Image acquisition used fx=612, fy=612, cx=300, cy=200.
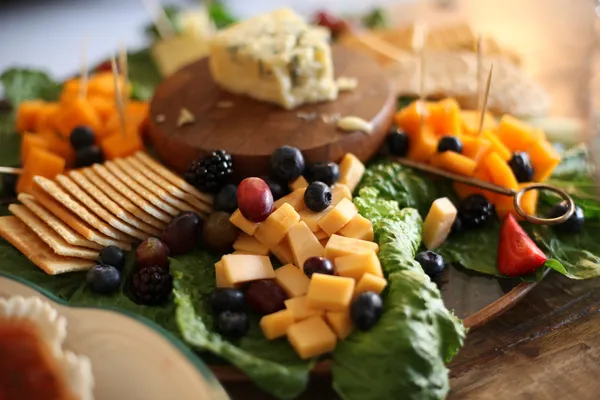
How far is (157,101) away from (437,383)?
1.72 meters

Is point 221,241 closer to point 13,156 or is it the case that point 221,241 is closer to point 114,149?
point 114,149

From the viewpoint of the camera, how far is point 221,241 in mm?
2146

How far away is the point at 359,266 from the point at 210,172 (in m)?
0.71

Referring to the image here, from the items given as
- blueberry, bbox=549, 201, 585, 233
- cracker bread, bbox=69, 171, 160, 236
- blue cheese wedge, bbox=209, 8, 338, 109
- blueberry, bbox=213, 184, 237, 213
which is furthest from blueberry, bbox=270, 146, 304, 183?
blueberry, bbox=549, 201, 585, 233

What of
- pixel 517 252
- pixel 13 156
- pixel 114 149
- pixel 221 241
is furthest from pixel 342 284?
pixel 13 156

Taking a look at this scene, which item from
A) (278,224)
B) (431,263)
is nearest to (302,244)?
(278,224)

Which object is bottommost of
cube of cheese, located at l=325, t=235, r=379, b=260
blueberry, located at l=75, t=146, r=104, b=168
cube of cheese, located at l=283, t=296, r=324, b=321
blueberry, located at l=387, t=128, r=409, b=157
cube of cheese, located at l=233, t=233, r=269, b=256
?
cube of cheese, located at l=283, t=296, r=324, b=321

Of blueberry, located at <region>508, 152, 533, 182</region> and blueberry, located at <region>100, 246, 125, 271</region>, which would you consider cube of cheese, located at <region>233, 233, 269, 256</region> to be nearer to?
blueberry, located at <region>100, 246, 125, 271</region>

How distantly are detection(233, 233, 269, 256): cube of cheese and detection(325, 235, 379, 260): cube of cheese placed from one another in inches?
9.5

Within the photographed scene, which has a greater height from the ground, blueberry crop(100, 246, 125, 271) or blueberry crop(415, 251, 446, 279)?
blueberry crop(100, 246, 125, 271)

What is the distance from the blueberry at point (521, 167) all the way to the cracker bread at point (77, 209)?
149cm

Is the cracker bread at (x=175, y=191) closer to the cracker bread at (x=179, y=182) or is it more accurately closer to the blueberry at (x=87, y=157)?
the cracker bread at (x=179, y=182)

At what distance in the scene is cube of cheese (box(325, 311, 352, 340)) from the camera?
1.79 metres

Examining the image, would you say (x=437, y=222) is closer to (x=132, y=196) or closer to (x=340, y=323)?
(x=340, y=323)
